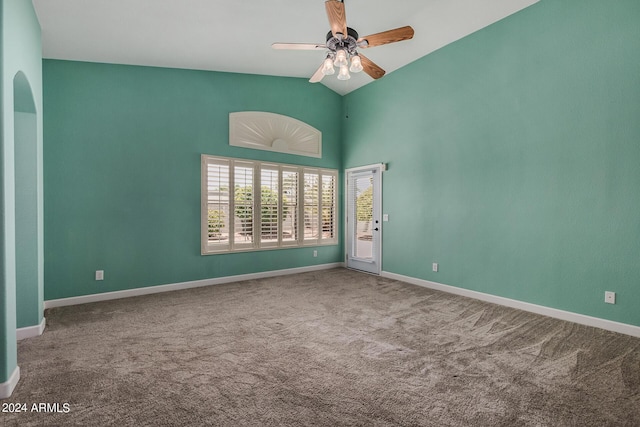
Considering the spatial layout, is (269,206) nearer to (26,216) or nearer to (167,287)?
(167,287)

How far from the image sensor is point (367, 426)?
5.66 ft

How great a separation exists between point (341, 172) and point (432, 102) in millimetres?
2303

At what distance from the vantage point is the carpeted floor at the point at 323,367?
1.83 m

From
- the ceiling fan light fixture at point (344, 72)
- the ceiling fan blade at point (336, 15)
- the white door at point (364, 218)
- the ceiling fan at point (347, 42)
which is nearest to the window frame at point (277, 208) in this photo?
the white door at point (364, 218)

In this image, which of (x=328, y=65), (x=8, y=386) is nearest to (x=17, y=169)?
(x=8, y=386)

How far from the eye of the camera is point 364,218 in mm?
6020

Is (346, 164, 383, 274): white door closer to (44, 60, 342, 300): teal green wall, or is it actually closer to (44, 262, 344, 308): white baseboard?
(44, 262, 344, 308): white baseboard

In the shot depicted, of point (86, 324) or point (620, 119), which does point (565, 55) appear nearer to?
point (620, 119)

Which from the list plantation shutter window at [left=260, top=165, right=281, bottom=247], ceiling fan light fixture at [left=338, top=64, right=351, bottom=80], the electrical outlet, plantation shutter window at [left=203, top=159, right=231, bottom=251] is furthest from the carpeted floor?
ceiling fan light fixture at [left=338, top=64, right=351, bottom=80]

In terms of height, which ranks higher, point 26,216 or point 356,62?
point 356,62

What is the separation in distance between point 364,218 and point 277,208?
1702mm

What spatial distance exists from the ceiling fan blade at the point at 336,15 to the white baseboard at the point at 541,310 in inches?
142

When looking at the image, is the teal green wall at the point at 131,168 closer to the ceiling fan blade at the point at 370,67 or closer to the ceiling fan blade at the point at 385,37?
the ceiling fan blade at the point at 370,67

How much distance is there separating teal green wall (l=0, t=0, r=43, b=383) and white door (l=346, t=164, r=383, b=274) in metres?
4.64
